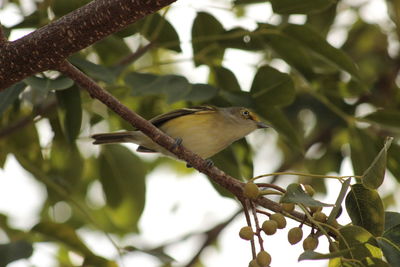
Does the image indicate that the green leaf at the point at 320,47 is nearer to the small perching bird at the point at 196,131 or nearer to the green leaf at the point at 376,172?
the small perching bird at the point at 196,131

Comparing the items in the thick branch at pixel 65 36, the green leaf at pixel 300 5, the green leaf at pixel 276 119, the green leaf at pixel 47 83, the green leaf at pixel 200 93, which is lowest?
the green leaf at pixel 276 119

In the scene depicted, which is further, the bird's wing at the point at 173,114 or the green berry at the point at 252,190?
the bird's wing at the point at 173,114

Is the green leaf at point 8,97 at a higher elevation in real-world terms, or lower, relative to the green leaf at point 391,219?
higher

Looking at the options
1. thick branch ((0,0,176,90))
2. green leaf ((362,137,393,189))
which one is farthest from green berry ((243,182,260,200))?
thick branch ((0,0,176,90))

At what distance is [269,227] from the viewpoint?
8.39ft

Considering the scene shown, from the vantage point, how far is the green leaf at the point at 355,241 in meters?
2.46

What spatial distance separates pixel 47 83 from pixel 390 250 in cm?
198

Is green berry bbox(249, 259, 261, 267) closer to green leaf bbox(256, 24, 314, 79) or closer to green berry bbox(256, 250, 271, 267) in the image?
green berry bbox(256, 250, 271, 267)

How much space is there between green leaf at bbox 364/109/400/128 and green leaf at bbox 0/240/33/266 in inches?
92.7

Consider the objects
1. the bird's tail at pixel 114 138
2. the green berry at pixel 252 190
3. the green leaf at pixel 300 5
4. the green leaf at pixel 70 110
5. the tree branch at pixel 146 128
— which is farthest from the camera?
the bird's tail at pixel 114 138

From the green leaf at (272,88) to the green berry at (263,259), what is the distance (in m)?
1.70

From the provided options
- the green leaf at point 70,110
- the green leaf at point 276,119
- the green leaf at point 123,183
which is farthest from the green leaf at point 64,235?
the green leaf at point 276,119

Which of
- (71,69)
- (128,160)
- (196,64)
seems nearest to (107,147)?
(128,160)

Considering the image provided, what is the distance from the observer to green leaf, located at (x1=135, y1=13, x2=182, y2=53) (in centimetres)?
419
